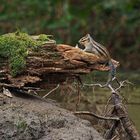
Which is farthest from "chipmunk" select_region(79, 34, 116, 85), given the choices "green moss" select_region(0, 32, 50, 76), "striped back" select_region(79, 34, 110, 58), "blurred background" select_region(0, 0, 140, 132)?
"blurred background" select_region(0, 0, 140, 132)

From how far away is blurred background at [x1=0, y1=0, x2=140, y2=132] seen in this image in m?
13.2

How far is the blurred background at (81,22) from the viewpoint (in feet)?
43.4

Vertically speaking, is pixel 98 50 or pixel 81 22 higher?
pixel 98 50

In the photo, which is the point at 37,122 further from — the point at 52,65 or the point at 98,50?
the point at 98,50

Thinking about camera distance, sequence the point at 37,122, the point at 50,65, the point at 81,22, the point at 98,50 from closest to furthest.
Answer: the point at 37,122, the point at 50,65, the point at 98,50, the point at 81,22

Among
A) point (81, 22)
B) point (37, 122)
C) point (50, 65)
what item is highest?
point (50, 65)

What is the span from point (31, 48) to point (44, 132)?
2.40ft

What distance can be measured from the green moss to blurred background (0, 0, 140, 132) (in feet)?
26.1

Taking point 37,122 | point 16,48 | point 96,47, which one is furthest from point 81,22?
point 37,122

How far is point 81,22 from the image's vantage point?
13.7 m

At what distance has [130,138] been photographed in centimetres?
497

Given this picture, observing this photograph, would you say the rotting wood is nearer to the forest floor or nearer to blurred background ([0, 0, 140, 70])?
the forest floor

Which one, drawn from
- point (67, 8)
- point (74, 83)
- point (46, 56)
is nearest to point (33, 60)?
point (46, 56)

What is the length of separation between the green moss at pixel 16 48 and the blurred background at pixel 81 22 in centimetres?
805
